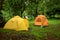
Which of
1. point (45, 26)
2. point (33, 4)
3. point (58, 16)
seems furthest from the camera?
point (58, 16)

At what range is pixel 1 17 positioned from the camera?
65.0ft

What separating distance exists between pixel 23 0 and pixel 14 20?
1.99m

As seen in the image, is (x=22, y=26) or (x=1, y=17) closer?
(x=22, y=26)

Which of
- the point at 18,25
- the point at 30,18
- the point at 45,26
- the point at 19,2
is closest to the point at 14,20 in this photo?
the point at 18,25

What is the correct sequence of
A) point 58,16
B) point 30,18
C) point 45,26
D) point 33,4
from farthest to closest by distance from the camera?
1. point 58,16
2. point 30,18
3. point 45,26
4. point 33,4

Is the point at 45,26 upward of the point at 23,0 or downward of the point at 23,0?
downward

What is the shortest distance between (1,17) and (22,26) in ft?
12.5

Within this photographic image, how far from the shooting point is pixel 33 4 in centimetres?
1638

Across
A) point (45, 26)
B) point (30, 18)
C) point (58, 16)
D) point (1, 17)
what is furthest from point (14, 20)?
point (58, 16)

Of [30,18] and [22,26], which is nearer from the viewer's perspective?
[22,26]

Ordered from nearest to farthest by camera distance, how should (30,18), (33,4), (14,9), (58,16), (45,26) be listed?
(33,4) < (14,9) < (45,26) < (30,18) < (58,16)

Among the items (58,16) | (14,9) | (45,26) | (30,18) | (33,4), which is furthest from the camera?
(58,16)

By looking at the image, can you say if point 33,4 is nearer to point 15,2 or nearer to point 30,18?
point 15,2

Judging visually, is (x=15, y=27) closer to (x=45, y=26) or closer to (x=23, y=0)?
(x=23, y=0)
